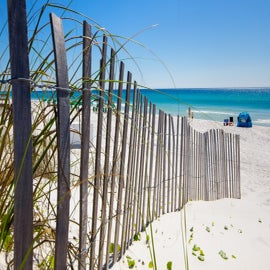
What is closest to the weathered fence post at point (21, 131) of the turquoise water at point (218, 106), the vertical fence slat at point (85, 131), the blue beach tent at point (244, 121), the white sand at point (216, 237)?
the vertical fence slat at point (85, 131)

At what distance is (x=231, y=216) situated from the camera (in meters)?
4.20

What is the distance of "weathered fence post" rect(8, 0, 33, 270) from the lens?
3.14 feet

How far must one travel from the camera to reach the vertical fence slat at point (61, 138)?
1.09 meters

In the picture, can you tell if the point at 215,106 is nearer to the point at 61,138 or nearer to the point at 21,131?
the point at 61,138

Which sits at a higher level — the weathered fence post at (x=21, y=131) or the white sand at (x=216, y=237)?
the weathered fence post at (x=21, y=131)

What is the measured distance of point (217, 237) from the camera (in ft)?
10.7

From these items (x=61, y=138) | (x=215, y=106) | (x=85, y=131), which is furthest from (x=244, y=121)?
(x=215, y=106)

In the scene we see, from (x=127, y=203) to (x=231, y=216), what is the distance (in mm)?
2439

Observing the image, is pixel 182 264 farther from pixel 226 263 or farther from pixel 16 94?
pixel 16 94

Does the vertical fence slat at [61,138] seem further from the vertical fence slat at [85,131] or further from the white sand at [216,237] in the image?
the white sand at [216,237]

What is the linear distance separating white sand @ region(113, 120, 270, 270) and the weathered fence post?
672mm

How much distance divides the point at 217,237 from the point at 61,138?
2.77 metres

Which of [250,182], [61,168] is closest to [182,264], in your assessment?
[61,168]

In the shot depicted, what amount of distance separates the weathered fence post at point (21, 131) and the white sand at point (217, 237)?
67 centimetres
